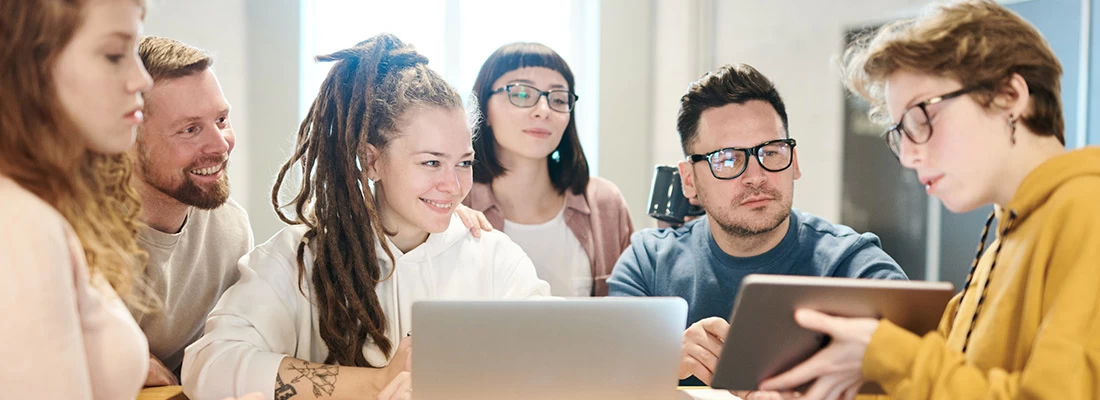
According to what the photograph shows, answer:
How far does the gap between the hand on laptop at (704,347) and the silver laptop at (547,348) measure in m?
0.34

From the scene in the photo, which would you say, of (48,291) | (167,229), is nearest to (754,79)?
(167,229)

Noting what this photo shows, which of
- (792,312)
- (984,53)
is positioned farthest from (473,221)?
(984,53)

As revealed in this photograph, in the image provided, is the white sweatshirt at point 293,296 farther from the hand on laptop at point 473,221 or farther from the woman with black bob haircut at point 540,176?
the woman with black bob haircut at point 540,176

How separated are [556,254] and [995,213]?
1664 mm

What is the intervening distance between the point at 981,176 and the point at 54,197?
1322mm

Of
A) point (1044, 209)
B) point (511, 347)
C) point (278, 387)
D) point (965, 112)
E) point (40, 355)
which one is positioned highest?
point (965, 112)

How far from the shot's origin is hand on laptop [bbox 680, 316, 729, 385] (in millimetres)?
1870

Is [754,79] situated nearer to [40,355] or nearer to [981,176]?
[981,176]

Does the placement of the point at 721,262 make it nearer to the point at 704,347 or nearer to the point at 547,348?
the point at 704,347

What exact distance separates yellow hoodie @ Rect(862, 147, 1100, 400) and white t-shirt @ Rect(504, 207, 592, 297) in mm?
1697

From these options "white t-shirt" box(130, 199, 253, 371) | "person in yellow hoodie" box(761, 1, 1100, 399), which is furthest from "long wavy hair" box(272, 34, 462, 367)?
"person in yellow hoodie" box(761, 1, 1100, 399)

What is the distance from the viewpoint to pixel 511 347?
1496 millimetres

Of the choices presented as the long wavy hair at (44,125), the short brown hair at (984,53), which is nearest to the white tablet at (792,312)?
the short brown hair at (984,53)

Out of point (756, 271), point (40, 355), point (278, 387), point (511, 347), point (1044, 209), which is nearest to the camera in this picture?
point (40, 355)
